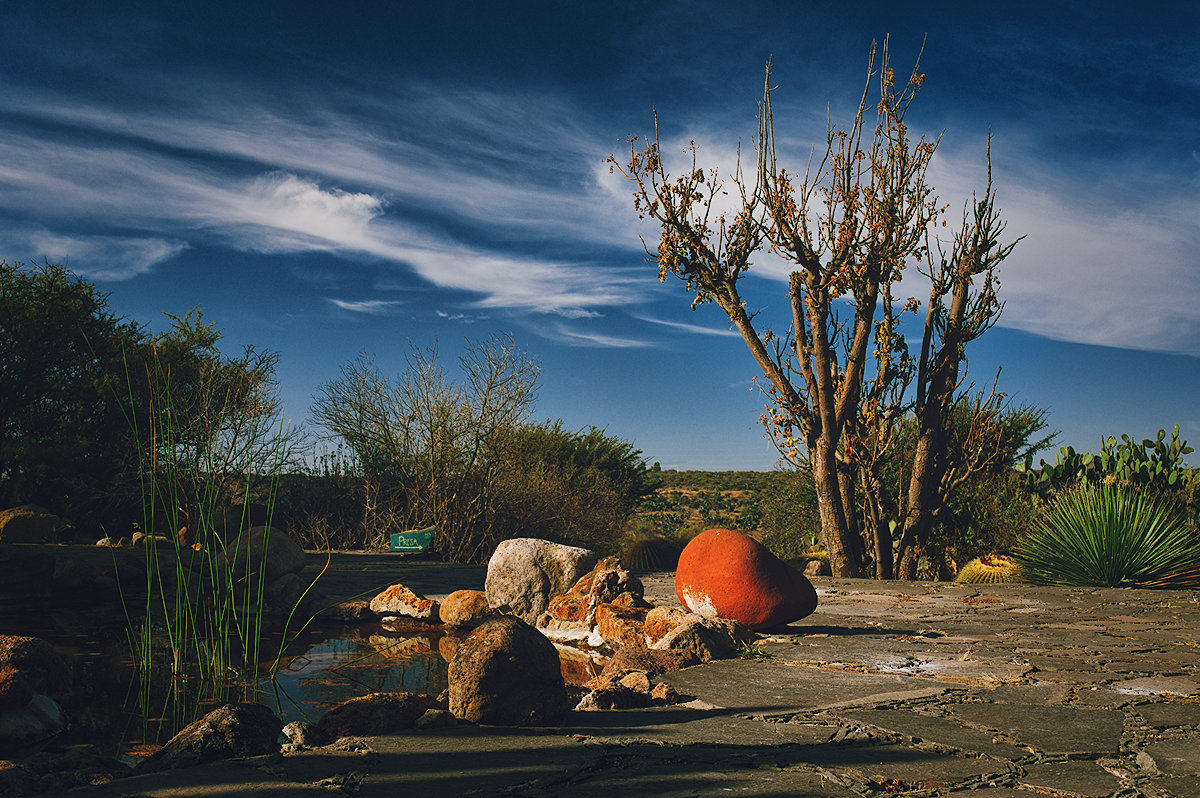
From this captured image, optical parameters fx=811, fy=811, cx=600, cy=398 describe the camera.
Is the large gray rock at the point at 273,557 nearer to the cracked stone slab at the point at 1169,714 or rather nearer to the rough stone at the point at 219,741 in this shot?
the rough stone at the point at 219,741

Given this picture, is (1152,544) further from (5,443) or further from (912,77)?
(5,443)

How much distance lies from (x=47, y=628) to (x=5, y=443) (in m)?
9.13

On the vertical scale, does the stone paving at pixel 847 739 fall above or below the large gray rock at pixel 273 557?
below

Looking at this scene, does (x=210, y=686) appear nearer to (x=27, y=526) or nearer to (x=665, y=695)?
(x=665, y=695)

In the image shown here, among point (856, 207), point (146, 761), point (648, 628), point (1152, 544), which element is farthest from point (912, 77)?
point (146, 761)

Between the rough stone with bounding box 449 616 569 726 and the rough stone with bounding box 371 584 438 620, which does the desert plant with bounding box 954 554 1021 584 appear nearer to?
the rough stone with bounding box 371 584 438 620

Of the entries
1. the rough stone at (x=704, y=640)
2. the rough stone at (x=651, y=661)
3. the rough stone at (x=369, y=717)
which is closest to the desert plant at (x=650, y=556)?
the rough stone at (x=704, y=640)

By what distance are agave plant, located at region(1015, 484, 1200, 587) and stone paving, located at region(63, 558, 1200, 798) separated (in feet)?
13.1

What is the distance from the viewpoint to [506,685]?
3.62 m

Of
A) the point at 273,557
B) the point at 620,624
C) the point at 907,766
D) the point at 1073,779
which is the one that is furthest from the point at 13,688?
the point at 273,557

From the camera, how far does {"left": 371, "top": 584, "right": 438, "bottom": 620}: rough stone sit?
26.3 ft

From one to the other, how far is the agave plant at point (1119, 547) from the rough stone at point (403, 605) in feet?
23.7

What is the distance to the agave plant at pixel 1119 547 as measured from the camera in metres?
9.13

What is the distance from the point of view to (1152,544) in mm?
9141
